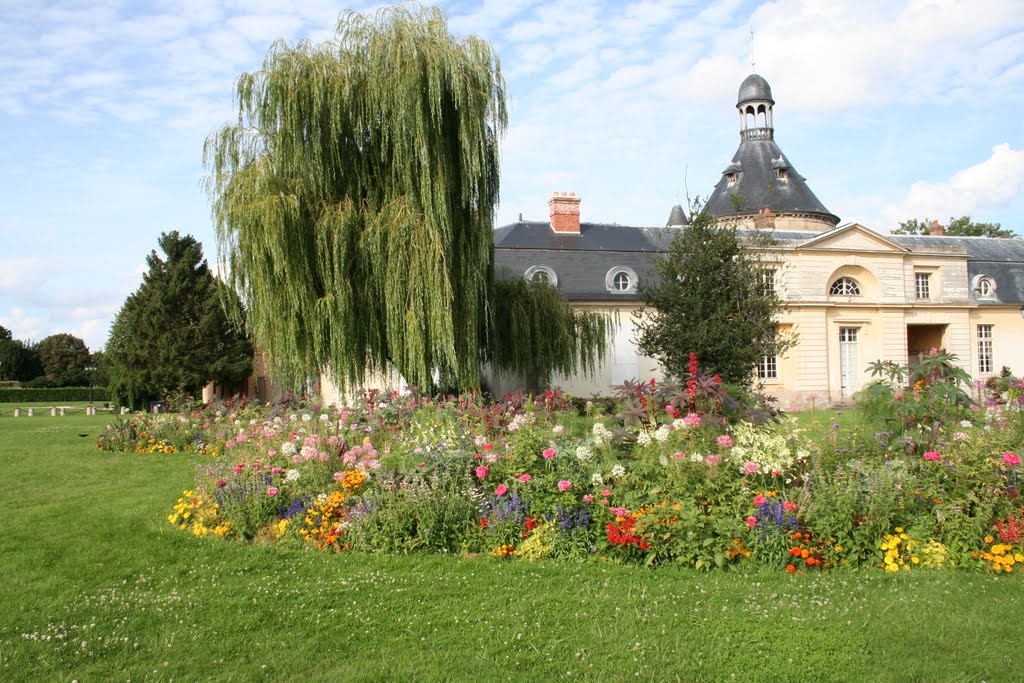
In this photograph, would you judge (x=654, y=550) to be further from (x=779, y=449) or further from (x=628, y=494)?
(x=779, y=449)

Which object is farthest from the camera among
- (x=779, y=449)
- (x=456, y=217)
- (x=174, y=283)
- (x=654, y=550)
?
(x=174, y=283)

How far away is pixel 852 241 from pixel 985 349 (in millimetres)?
7211

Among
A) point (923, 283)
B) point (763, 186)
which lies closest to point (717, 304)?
point (923, 283)

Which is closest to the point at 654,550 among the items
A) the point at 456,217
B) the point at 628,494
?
the point at 628,494

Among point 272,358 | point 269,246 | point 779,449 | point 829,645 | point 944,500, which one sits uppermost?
point 269,246

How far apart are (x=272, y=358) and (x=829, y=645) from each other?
9287 millimetres

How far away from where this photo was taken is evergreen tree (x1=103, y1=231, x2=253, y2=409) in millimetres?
27031

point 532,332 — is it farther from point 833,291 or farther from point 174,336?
point 174,336

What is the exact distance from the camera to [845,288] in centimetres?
2609

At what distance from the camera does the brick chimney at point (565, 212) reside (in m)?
26.0

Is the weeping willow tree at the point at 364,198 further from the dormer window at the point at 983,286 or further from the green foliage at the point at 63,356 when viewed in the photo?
the green foliage at the point at 63,356

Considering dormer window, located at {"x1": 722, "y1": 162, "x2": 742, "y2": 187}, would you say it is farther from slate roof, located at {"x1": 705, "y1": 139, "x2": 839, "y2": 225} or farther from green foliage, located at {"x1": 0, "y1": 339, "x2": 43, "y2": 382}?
green foliage, located at {"x1": 0, "y1": 339, "x2": 43, "y2": 382}

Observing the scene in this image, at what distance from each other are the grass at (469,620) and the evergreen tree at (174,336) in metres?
22.7

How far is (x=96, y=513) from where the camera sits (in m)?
7.26
